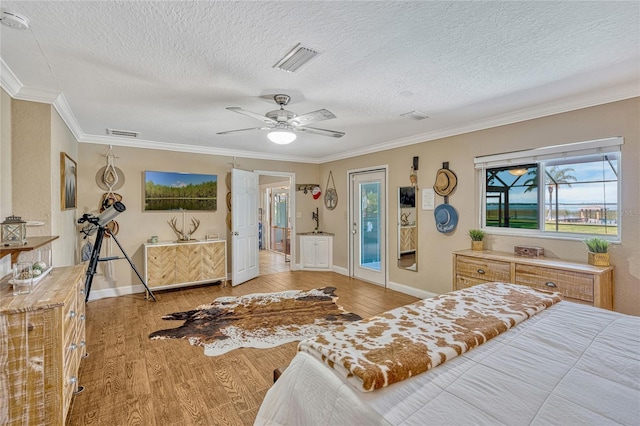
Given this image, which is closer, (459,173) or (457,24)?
(457,24)

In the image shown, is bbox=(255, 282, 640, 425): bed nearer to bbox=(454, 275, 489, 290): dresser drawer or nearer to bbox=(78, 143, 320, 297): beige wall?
bbox=(454, 275, 489, 290): dresser drawer

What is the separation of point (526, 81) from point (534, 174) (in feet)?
4.28

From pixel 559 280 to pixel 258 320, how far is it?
3.13 m

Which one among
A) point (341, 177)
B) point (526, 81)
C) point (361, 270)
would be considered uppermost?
point (526, 81)

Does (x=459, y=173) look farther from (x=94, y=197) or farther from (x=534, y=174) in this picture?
(x=94, y=197)

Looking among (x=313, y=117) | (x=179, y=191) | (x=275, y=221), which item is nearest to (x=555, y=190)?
(x=313, y=117)

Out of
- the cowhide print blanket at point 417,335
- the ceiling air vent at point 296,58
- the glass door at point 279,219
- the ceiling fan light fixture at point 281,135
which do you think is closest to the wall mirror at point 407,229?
the ceiling fan light fixture at point 281,135

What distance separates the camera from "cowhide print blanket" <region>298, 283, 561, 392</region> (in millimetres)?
1125

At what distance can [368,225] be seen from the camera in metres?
5.56

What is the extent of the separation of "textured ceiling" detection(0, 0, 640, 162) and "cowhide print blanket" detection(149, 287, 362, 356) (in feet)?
7.94

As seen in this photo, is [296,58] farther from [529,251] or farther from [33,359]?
[529,251]

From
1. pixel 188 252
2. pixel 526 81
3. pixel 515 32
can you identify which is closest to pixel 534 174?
pixel 526 81

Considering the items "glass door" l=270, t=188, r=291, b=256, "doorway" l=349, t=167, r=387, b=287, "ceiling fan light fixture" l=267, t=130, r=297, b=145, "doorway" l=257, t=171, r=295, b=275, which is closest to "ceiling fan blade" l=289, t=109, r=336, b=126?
"ceiling fan light fixture" l=267, t=130, r=297, b=145

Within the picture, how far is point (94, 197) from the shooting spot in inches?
175
